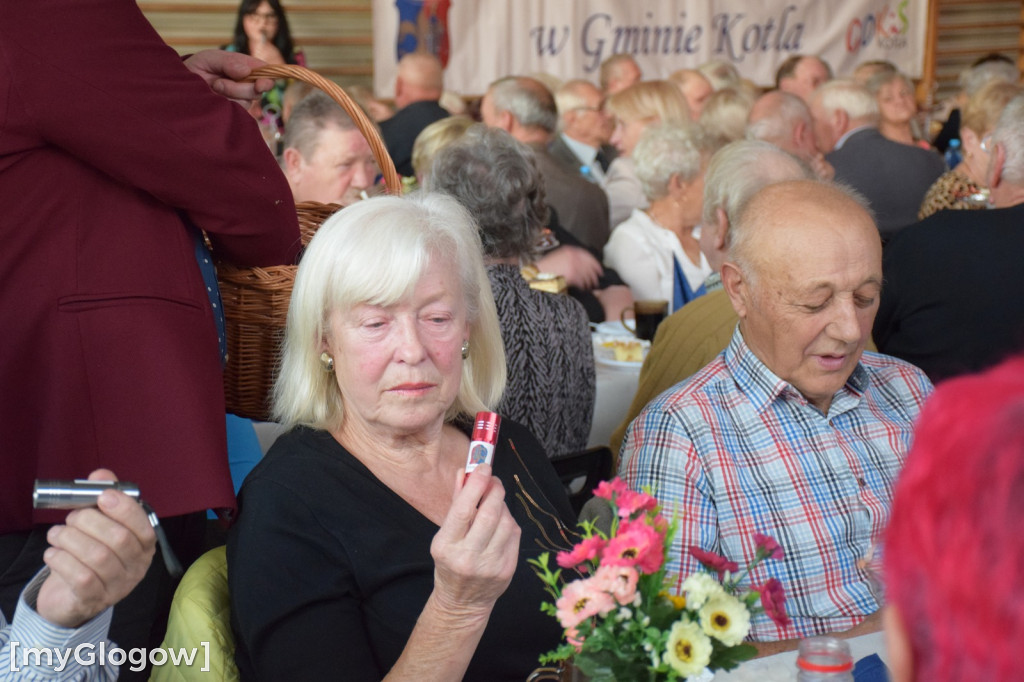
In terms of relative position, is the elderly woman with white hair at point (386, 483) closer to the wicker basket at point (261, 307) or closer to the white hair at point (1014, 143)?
the wicker basket at point (261, 307)

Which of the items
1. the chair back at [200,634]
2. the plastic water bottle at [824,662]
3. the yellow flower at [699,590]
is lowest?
the chair back at [200,634]

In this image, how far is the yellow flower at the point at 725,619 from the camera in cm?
112

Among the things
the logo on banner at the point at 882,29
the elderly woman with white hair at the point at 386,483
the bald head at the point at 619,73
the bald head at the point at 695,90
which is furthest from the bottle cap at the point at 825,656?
the logo on banner at the point at 882,29

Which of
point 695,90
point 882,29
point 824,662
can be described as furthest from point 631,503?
point 882,29

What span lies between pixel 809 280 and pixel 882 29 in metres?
8.68

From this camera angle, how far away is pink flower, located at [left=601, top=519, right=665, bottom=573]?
1113 mm

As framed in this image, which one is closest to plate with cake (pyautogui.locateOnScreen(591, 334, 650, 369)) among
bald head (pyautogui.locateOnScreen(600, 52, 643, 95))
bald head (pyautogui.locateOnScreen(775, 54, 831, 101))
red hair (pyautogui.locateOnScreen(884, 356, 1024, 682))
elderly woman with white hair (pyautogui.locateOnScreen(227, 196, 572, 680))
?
elderly woman with white hair (pyautogui.locateOnScreen(227, 196, 572, 680))

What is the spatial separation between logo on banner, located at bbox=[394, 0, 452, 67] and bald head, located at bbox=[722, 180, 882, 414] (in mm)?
6792

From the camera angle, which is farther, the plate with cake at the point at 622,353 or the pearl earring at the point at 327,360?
the plate with cake at the point at 622,353

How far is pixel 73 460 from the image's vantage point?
63.6 inches

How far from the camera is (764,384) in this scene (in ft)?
6.50

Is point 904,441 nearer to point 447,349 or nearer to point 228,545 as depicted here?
point 447,349

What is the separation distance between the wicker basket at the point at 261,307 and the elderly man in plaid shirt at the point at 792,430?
66 cm

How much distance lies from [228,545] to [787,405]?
3.32 feet
